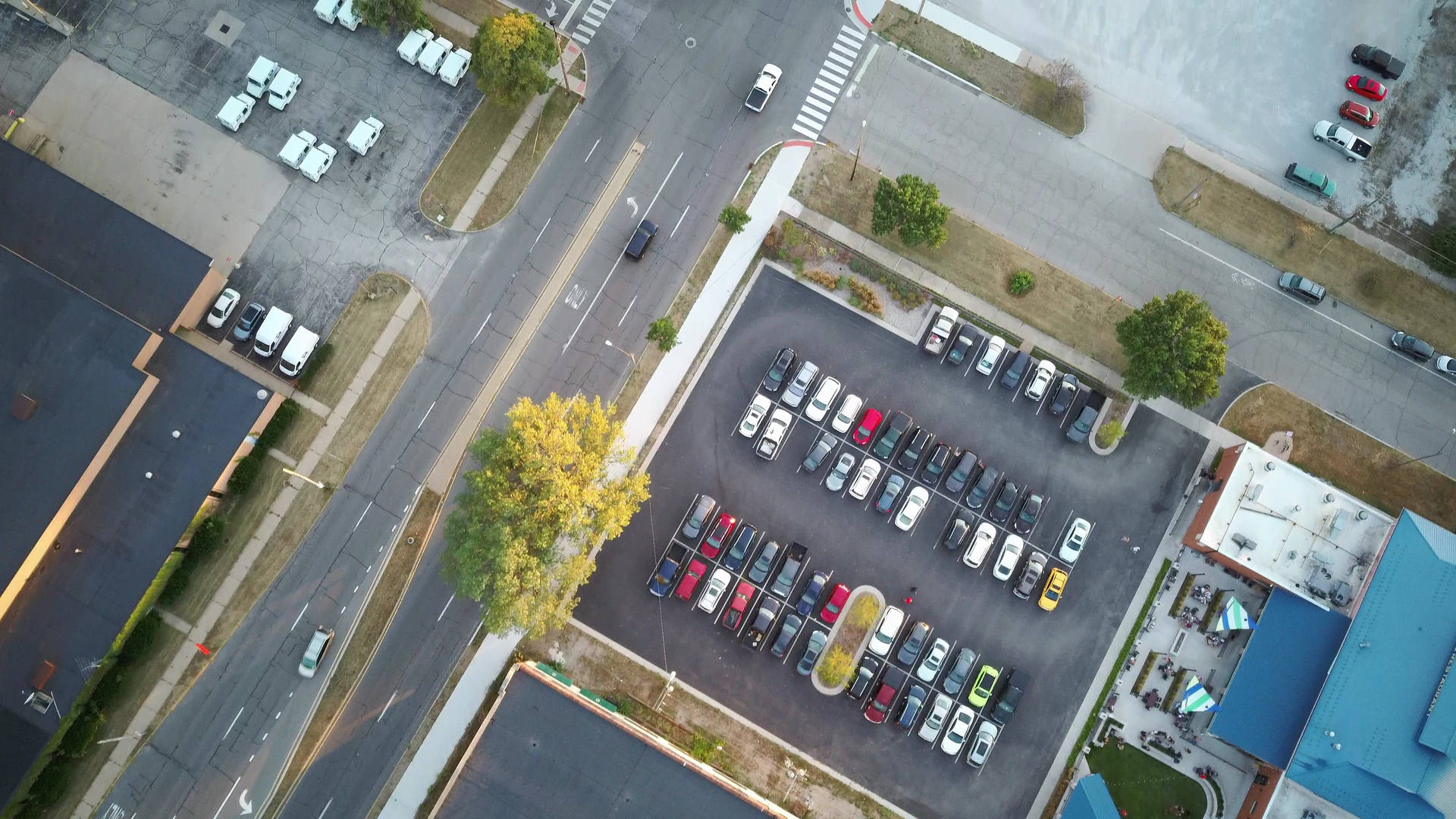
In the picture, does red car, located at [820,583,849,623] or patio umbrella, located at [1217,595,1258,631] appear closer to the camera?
patio umbrella, located at [1217,595,1258,631]

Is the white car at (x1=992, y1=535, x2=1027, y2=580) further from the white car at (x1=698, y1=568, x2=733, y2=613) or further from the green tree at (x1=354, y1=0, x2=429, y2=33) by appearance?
the green tree at (x1=354, y1=0, x2=429, y2=33)

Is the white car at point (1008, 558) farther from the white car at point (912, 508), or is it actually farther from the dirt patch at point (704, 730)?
the dirt patch at point (704, 730)

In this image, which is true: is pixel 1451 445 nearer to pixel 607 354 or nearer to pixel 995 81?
pixel 995 81

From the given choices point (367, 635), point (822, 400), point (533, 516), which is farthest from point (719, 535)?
point (367, 635)

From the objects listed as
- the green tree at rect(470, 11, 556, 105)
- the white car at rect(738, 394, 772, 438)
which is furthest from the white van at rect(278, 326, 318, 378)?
the white car at rect(738, 394, 772, 438)

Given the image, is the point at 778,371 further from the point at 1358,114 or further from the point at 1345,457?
the point at 1358,114

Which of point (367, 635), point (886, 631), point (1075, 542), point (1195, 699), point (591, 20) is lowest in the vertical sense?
point (367, 635)
